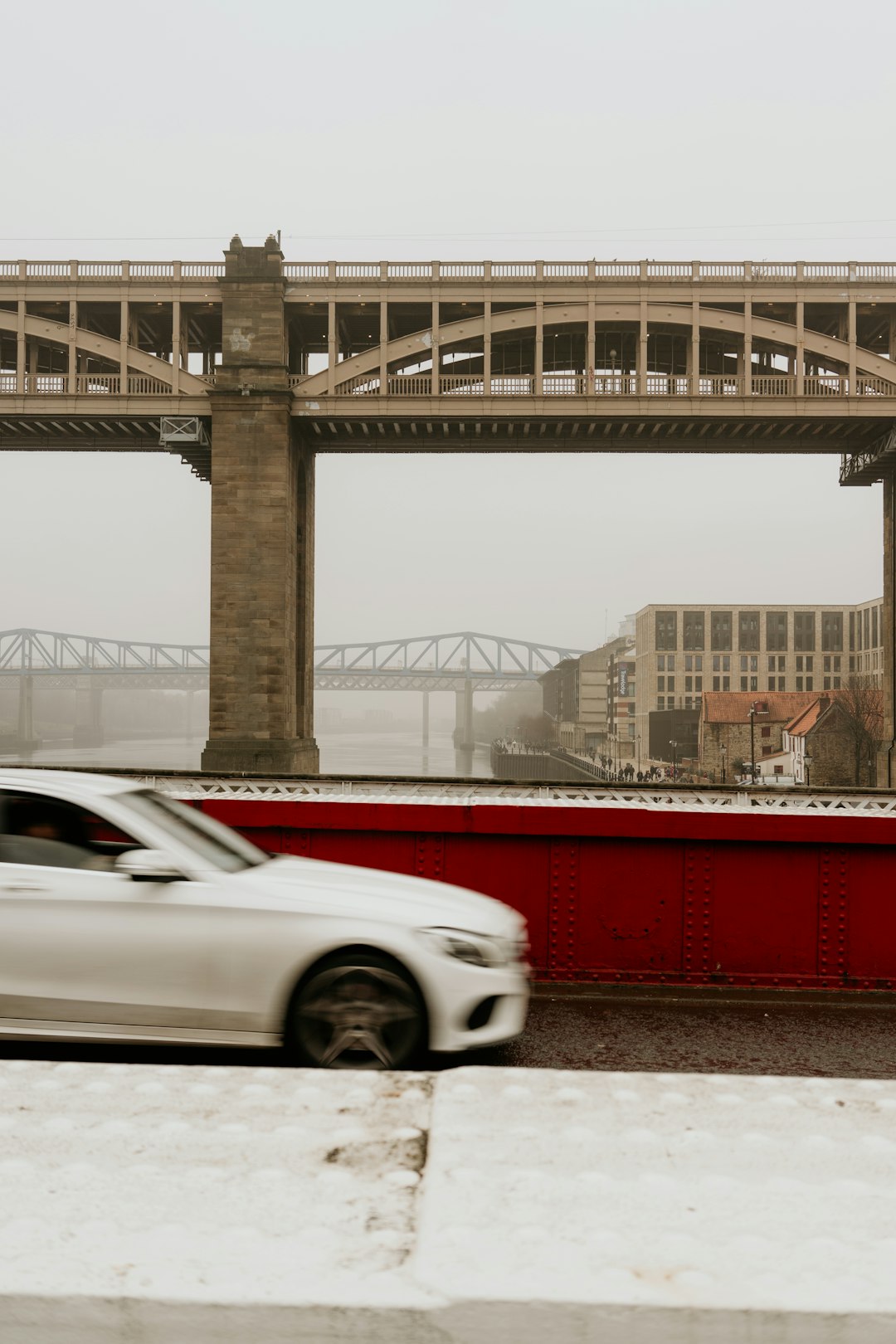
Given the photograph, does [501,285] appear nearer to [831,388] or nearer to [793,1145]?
[831,388]

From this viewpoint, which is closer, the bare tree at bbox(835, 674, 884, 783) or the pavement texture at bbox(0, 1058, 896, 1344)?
the pavement texture at bbox(0, 1058, 896, 1344)

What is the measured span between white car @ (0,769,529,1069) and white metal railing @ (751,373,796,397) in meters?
37.9

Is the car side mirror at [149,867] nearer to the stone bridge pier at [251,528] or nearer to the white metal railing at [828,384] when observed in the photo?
the stone bridge pier at [251,528]

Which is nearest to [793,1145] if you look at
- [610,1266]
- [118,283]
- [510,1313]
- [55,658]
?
[610,1266]

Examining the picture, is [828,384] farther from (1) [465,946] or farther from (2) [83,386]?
(1) [465,946]

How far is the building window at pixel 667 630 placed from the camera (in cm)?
9162

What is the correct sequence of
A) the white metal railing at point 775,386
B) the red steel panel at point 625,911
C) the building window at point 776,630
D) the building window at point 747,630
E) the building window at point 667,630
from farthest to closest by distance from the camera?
the building window at point 776,630
the building window at point 747,630
the building window at point 667,630
the white metal railing at point 775,386
the red steel panel at point 625,911

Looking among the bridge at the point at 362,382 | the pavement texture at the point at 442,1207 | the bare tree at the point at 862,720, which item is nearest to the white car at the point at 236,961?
the pavement texture at the point at 442,1207

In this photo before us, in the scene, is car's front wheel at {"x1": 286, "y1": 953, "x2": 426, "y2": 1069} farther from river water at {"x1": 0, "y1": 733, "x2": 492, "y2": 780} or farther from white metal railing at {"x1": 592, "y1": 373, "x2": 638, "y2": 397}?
river water at {"x1": 0, "y1": 733, "x2": 492, "y2": 780}

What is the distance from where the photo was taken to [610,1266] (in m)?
1.67

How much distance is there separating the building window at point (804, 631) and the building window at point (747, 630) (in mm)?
3656

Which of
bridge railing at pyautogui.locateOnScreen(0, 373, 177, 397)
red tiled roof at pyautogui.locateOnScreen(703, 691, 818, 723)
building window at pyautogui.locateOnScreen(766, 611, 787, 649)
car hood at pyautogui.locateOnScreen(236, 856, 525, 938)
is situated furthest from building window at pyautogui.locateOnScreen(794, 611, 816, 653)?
car hood at pyautogui.locateOnScreen(236, 856, 525, 938)

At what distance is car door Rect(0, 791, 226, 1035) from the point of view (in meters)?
4.95

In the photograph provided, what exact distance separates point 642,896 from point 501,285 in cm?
3666
